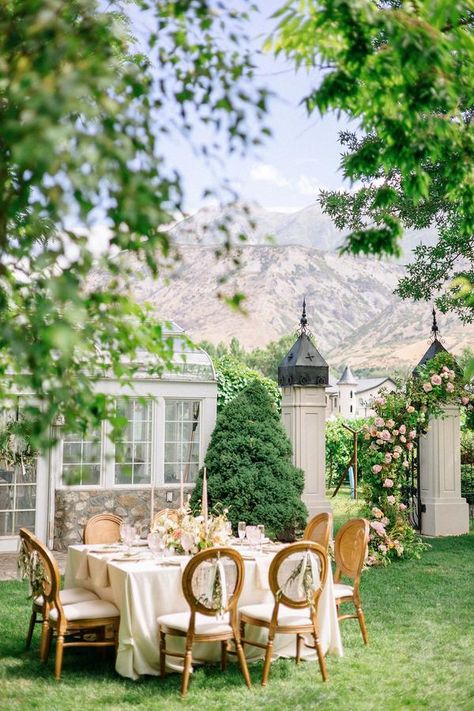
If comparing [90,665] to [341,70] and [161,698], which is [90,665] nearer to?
[161,698]

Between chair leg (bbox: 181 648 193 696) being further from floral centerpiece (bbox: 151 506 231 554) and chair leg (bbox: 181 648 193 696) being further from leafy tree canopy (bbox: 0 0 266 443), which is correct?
leafy tree canopy (bbox: 0 0 266 443)

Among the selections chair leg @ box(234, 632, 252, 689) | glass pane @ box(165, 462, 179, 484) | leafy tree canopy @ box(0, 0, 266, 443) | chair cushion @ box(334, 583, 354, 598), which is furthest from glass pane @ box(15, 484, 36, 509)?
leafy tree canopy @ box(0, 0, 266, 443)

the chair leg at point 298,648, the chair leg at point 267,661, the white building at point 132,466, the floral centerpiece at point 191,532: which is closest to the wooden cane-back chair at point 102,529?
the floral centerpiece at point 191,532

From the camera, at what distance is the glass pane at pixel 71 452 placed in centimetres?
1170

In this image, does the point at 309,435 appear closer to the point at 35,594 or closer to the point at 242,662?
the point at 35,594

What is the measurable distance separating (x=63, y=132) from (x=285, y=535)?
9748mm

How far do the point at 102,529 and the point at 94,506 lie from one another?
156 inches

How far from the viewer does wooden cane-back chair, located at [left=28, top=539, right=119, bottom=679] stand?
5871 mm

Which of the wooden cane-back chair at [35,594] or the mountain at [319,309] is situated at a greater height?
the mountain at [319,309]

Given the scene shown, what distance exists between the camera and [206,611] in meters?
5.60

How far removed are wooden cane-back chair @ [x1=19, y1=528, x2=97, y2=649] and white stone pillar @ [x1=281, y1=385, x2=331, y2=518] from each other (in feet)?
18.0

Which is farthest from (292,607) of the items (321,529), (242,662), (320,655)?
(321,529)

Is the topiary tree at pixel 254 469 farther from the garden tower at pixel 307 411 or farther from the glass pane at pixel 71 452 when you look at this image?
the glass pane at pixel 71 452

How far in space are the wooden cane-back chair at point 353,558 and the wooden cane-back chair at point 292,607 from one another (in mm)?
711
